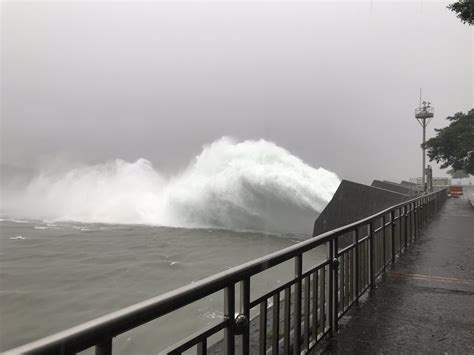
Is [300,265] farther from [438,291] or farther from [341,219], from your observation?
[341,219]

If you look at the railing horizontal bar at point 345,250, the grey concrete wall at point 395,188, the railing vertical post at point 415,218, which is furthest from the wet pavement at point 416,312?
the grey concrete wall at point 395,188

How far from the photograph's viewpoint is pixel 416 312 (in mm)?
4797

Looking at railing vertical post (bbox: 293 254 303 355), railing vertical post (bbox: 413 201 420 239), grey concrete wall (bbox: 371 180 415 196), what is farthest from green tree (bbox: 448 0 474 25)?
grey concrete wall (bbox: 371 180 415 196)

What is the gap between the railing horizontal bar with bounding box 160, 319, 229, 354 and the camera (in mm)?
1953

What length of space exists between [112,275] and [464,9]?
1175 centimetres

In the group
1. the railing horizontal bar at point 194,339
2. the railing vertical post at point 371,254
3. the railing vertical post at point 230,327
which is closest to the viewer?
the railing horizontal bar at point 194,339

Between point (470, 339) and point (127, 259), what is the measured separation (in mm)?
11570

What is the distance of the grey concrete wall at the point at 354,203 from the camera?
1502cm

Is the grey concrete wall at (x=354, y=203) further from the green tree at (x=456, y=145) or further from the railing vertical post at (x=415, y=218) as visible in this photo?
the green tree at (x=456, y=145)

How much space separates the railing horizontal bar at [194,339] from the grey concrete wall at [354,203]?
13.8 m

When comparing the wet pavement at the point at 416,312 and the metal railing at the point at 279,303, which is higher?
the metal railing at the point at 279,303

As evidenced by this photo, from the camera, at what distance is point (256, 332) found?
13.8 feet

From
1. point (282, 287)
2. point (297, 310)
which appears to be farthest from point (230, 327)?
point (297, 310)

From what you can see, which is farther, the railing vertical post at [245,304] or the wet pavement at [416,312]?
the wet pavement at [416,312]
